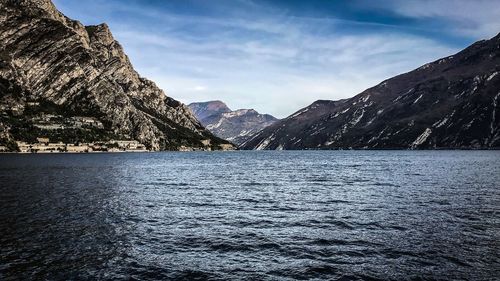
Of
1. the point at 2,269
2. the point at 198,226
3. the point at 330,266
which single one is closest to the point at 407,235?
the point at 330,266

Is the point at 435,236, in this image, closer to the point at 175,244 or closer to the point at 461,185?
the point at 175,244

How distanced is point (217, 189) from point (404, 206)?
4030cm

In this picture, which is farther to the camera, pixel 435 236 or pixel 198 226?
pixel 198 226

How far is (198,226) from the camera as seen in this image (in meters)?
45.4

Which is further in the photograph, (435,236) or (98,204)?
(98,204)

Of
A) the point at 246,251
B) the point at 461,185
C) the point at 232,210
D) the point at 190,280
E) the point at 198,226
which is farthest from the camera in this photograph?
the point at 461,185

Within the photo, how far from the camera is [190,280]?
27062 mm

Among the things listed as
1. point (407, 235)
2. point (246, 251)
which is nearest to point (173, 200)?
point (246, 251)

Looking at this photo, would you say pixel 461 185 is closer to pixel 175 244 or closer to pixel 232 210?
pixel 232 210

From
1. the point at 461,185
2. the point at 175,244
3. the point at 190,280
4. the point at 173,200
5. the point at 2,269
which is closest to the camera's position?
the point at 190,280

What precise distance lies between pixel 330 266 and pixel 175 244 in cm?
1516

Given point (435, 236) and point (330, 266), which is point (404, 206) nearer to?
point (435, 236)

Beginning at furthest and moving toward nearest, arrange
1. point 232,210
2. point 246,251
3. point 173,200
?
point 173,200 < point 232,210 < point 246,251

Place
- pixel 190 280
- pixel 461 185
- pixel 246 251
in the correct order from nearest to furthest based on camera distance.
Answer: pixel 190 280 → pixel 246 251 → pixel 461 185
